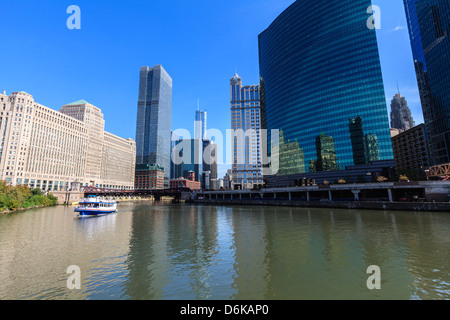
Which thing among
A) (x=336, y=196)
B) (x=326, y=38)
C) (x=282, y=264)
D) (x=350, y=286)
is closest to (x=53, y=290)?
(x=282, y=264)

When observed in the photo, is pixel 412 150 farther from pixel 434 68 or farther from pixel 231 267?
pixel 231 267

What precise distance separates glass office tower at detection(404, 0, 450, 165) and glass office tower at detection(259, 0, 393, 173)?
38.8 metres

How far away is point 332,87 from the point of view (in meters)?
132

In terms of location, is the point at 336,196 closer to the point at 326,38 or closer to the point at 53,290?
the point at 326,38

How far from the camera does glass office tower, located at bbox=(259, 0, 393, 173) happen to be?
11788 centimetres

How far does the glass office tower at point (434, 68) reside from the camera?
120375 mm

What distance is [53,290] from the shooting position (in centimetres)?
1508

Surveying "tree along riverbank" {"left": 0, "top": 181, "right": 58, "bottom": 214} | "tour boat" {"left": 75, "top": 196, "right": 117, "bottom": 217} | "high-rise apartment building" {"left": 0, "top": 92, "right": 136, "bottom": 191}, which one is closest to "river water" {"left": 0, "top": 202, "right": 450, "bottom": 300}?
"tour boat" {"left": 75, "top": 196, "right": 117, "bottom": 217}

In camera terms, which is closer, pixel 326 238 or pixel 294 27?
pixel 326 238

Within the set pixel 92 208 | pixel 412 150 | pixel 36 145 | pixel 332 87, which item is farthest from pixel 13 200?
pixel 412 150

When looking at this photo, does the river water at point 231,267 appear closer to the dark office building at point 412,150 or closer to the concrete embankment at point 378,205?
the concrete embankment at point 378,205

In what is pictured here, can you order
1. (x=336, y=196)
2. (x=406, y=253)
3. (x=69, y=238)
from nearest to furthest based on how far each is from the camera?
(x=406, y=253) < (x=69, y=238) < (x=336, y=196)

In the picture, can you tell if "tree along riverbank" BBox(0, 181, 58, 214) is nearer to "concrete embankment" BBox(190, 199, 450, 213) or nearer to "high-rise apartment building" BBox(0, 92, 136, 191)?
"high-rise apartment building" BBox(0, 92, 136, 191)

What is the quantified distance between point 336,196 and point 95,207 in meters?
107
